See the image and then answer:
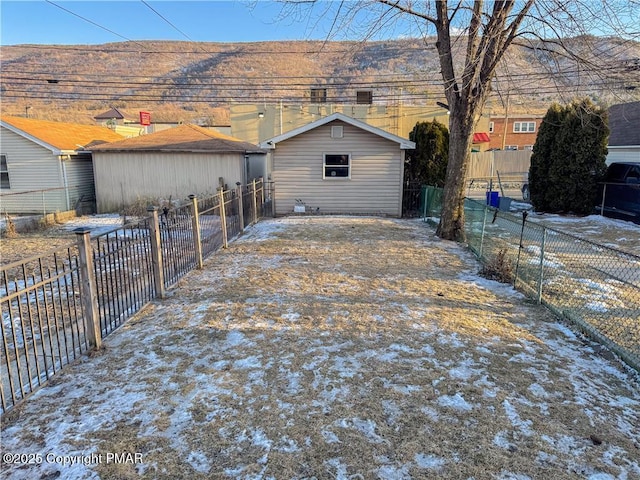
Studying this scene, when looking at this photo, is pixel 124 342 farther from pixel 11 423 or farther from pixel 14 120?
pixel 14 120

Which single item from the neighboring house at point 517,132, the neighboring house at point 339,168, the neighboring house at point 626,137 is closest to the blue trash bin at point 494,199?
the neighboring house at point 339,168

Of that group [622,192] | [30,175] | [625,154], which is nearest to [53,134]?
[30,175]

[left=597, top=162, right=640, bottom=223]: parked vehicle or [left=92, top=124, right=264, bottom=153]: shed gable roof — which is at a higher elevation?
[left=92, top=124, right=264, bottom=153]: shed gable roof

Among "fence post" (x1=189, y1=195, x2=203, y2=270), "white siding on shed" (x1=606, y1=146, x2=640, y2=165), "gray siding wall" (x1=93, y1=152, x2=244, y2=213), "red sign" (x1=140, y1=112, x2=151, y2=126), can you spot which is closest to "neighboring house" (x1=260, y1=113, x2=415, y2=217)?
"gray siding wall" (x1=93, y1=152, x2=244, y2=213)

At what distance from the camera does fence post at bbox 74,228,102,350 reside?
12.2 feet

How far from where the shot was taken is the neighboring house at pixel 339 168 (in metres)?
13.6

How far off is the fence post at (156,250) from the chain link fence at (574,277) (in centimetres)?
512

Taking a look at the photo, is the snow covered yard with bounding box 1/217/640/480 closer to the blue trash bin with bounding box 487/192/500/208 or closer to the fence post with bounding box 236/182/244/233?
the fence post with bounding box 236/182/244/233

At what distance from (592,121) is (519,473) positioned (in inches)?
578

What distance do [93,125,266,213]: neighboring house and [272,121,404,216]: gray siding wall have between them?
2.42 m

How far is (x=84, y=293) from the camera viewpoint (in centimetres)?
382

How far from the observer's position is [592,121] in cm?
1334

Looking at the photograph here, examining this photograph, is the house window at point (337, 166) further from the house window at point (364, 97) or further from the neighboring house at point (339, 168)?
the house window at point (364, 97)

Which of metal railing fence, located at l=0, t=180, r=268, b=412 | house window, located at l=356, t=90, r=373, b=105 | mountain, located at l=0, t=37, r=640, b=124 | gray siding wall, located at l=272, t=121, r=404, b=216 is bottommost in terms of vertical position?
metal railing fence, located at l=0, t=180, r=268, b=412
